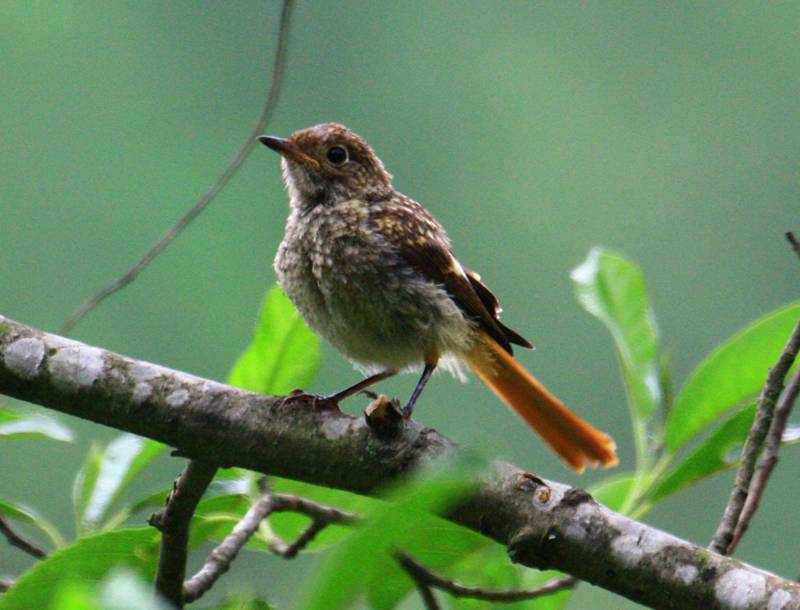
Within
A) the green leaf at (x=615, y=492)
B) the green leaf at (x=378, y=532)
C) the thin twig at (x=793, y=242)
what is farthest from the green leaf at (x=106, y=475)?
the green leaf at (x=378, y=532)

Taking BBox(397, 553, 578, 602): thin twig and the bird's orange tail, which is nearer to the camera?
BBox(397, 553, 578, 602): thin twig

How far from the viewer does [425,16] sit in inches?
1085

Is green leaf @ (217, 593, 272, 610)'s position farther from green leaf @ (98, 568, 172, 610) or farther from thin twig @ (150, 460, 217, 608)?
green leaf @ (98, 568, 172, 610)

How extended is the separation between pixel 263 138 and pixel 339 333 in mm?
Result: 800

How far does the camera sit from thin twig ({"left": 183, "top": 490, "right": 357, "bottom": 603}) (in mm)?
2778

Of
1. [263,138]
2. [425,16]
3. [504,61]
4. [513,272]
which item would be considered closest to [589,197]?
[513,272]

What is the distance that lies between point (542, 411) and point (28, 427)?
5.70ft

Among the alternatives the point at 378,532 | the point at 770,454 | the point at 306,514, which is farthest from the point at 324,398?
the point at 378,532

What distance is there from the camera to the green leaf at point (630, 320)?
3.48m

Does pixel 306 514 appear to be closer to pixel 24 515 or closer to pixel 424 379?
pixel 24 515

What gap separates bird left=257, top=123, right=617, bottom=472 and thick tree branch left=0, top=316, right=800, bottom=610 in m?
0.70

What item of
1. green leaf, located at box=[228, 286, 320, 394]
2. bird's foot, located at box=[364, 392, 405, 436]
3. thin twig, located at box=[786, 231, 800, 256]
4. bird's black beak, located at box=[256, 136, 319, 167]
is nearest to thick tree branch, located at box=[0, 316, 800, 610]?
bird's foot, located at box=[364, 392, 405, 436]

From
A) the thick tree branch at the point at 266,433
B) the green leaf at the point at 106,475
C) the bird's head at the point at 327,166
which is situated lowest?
the green leaf at the point at 106,475

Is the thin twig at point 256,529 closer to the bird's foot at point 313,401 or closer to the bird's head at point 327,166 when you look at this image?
the bird's foot at point 313,401
